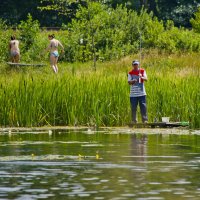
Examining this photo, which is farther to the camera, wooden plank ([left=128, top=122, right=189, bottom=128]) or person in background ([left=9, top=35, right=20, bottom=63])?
person in background ([left=9, top=35, right=20, bottom=63])

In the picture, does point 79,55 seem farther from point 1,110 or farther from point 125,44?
point 1,110

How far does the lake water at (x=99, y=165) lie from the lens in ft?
51.1

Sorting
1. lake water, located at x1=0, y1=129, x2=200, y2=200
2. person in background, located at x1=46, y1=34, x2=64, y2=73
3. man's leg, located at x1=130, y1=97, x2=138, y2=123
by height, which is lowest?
lake water, located at x1=0, y1=129, x2=200, y2=200

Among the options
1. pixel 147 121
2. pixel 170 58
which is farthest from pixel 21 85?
pixel 170 58

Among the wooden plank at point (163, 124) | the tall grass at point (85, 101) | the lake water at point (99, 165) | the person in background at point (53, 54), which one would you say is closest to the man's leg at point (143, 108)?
the wooden plank at point (163, 124)

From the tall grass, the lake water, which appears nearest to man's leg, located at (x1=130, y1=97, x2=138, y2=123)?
the tall grass

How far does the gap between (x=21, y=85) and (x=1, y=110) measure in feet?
3.31

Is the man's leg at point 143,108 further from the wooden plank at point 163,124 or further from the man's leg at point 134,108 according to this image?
the wooden plank at point 163,124

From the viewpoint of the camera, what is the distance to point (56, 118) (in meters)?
28.6

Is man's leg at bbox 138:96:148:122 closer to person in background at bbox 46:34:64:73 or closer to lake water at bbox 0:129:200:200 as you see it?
lake water at bbox 0:129:200:200

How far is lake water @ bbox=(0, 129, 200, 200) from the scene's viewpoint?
1557 cm

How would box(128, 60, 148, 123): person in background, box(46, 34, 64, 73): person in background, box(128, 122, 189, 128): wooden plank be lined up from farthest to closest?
box(46, 34, 64, 73): person in background, box(128, 60, 148, 123): person in background, box(128, 122, 189, 128): wooden plank

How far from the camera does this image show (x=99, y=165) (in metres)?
18.9

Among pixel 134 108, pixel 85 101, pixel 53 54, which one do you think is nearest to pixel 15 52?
pixel 53 54
